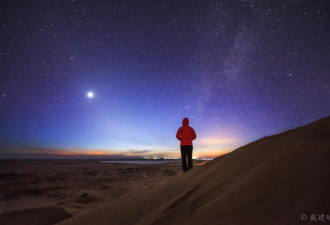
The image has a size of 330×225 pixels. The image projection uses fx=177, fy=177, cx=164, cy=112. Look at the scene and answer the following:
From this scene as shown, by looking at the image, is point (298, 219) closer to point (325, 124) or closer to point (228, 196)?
point (228, 196)

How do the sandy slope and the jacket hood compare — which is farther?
the jacket hood

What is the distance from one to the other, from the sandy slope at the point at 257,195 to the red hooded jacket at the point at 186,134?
2616 millimetres

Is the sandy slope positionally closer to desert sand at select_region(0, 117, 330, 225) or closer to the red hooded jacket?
desert sand at select_region(0, 117, 330, 225)

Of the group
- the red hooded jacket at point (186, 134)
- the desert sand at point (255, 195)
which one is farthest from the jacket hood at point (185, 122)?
the desert sand at point (255, 195)

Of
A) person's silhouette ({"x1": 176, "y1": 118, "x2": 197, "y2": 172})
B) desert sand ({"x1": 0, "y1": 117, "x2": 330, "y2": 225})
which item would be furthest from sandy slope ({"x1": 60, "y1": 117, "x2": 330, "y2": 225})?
person's silhouette ({"x1": 176, "y1": 118, "x2": 197, "y2": 172})

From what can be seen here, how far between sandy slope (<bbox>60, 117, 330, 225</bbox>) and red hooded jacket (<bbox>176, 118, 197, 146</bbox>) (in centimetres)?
262

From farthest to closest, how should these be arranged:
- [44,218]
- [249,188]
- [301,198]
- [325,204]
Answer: [44,218] < [249,188] < [301,198] < [325,204]

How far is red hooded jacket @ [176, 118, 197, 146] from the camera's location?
15.6ft

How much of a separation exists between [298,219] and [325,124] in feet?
5.77

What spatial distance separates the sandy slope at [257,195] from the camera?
37.4 inches

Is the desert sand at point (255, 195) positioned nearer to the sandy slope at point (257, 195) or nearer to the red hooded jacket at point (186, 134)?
the sandy slope at point (257, 195)

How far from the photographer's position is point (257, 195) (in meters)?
1.20

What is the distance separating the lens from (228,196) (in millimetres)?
1345

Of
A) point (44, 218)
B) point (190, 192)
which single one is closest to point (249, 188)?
point (190, 192)
